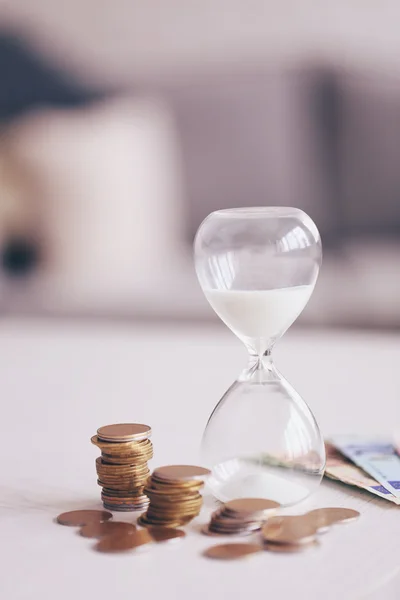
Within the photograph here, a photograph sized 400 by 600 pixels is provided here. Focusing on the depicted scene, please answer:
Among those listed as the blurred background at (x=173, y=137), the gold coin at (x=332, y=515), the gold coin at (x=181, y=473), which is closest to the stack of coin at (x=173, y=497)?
Result: the gold coin at (x=181, y=473)

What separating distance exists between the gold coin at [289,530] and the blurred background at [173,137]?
2802 mm

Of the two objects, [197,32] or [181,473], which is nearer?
[181,473]

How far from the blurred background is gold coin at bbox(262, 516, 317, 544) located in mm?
2802

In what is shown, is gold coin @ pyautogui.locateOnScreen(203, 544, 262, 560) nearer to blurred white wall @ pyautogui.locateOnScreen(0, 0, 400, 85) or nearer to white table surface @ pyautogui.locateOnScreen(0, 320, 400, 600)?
white table surface @ pyautogui.locateOnScreen(0, 320, 400, 600)

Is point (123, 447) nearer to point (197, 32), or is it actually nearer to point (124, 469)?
point (124, 469)

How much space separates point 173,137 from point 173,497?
3.73 metres

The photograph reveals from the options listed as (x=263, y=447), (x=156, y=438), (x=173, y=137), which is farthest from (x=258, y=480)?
(x=173, y=137)

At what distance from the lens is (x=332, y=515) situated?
896 millimetres

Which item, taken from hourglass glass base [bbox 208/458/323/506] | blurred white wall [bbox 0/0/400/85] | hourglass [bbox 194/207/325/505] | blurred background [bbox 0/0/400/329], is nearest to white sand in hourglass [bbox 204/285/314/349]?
hourglass [bbox 194/207/325/505]

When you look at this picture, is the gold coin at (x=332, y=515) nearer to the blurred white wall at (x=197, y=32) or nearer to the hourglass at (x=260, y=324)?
the hourglass at (x=260, y=324)

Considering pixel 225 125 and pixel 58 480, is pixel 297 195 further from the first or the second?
pixel 58 480

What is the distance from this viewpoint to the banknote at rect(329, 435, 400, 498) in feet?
3.32

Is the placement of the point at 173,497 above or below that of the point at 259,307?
below

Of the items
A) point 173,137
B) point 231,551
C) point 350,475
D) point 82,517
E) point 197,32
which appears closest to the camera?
point 231,551
